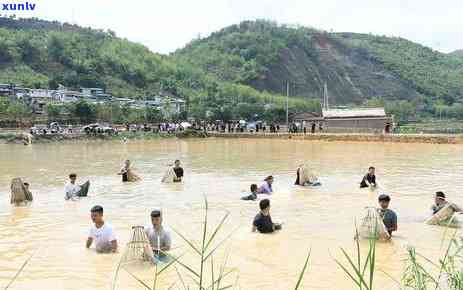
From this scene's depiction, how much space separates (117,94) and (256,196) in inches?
2957

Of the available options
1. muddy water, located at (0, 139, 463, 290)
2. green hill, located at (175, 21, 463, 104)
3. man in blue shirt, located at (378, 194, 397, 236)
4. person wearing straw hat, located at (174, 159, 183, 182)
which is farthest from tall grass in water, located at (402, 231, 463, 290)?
green hill, located at (175, 21, 463, 104)

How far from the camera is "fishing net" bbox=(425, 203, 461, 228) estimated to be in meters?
11.0

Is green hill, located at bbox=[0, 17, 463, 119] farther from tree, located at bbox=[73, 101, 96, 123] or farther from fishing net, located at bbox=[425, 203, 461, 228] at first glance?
fishing net, located at bbox=[425, 203, 461, 228]

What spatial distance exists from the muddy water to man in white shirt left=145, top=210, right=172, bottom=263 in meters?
0.38

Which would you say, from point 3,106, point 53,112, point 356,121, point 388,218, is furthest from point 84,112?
point 388,218

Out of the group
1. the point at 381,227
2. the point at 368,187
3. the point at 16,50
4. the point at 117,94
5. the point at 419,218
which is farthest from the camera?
the point at 16,50

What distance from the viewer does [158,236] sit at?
8.55 meters

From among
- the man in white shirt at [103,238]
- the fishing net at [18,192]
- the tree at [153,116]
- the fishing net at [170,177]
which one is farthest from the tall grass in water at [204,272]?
the tree at [153,116]

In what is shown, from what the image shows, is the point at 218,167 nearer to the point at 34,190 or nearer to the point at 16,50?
the point at 34,190

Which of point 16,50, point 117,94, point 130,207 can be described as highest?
point 16,50

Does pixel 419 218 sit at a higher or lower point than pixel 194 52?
lower

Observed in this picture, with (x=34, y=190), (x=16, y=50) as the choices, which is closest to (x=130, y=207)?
(x=34, y=190)

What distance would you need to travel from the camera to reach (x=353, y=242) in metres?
9.96

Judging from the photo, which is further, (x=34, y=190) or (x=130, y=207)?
(x=34, y=190)
